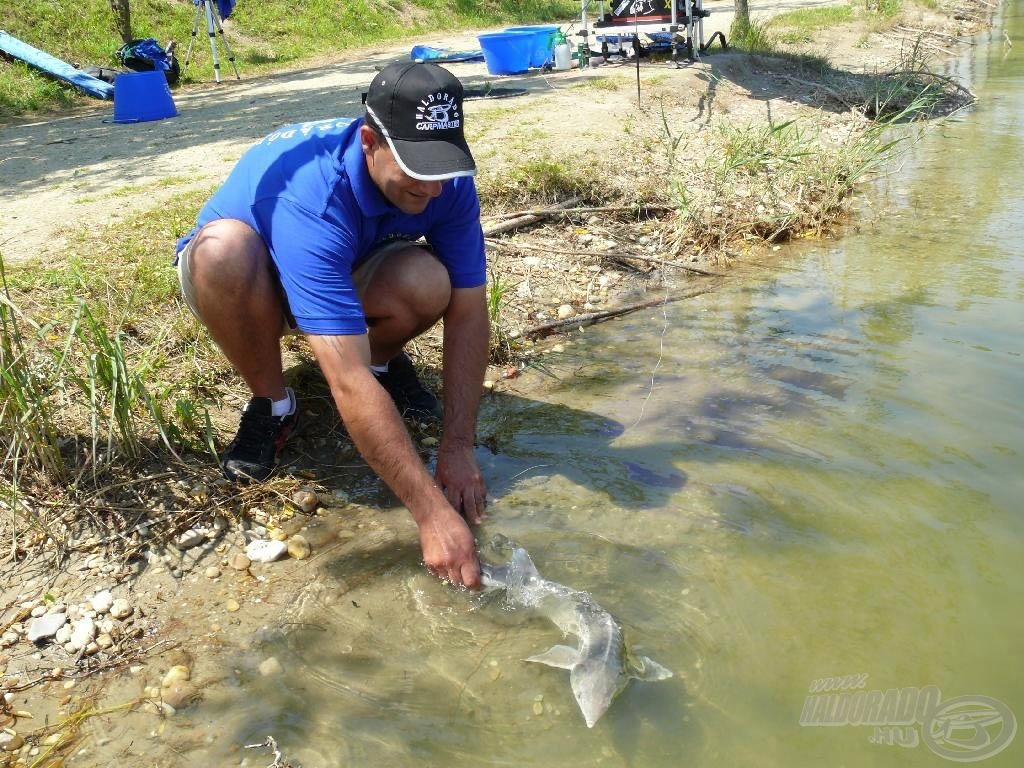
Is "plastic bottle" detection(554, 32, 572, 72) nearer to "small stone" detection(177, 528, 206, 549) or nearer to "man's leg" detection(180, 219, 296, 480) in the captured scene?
"man's leg" detection(180, 219, 296, 480)

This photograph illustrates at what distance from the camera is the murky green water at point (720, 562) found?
2062 mm

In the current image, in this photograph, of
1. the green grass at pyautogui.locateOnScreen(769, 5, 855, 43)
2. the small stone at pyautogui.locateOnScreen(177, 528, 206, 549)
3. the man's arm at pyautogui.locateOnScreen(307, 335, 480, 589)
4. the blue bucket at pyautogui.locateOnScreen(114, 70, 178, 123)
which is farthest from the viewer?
the green grass at pyautogui.locateOnScreen(769, 5, 855, 43)

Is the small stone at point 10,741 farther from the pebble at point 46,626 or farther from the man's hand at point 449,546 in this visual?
the man's hand at point 449,546

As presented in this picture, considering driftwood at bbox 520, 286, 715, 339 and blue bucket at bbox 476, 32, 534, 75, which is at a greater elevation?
blue bucket at bbox 476, 32, 534, 75

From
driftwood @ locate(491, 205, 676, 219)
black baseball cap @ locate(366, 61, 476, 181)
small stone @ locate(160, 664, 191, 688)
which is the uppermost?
black baseball cap @ locate(366, 61, 476, 181)

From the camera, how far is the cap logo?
2.31 m

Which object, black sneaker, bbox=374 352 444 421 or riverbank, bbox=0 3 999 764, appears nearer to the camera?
riverbank, bbox=0 3 999 764

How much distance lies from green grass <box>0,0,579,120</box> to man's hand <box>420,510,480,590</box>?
8927 mm

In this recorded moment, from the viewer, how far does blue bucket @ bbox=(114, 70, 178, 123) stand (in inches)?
319

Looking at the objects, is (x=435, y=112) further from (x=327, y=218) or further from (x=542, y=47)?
(x=542, y=47)

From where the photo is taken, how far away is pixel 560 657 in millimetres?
2260

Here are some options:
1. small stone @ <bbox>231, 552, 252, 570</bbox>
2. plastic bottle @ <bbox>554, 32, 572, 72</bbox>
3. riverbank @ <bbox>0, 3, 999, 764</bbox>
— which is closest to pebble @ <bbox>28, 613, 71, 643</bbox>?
riverbank @ <bbox>0, 3, 999, 764</bbox>

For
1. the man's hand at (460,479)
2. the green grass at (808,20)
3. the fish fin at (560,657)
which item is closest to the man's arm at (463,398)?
the man's hand at (460,479)

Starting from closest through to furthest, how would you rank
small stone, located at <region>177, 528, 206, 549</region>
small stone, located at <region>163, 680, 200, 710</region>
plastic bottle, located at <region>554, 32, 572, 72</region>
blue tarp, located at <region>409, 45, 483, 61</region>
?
small stone, located at <region>163, 680, 200, 710</region> → small stone, located at <region>177, 528, 206, 549</region> → plastic bottle, located at <region>554, 32, 572, 72</region> → blue tarp, located at <region>409, 45, 483, 61</region>
